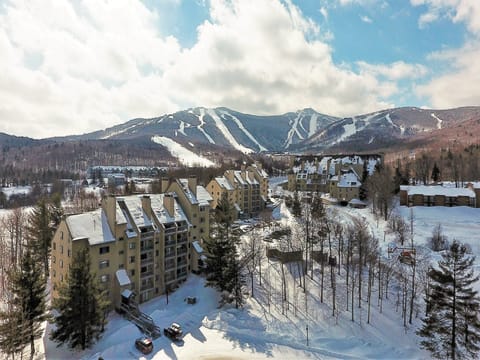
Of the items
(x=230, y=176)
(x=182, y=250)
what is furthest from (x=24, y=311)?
(x=230, y=176)

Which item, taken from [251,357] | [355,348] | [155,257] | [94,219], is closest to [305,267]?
[355,348]

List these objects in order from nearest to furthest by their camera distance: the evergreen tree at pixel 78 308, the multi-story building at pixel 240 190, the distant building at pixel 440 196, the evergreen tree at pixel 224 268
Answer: the evergreen tree at pixel 78 308 → the evergreen tree at pixel 224 268 → the distant building at pixel 440 196 → the multi-story building at pixel 240 190

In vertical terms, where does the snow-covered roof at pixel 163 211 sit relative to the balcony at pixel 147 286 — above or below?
above

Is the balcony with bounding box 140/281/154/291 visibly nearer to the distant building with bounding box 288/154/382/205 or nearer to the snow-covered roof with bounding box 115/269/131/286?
the snow-covered roof with bounding box 115/269/131/286

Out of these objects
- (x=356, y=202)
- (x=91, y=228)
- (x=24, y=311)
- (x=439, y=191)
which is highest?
(x=439, y=191)

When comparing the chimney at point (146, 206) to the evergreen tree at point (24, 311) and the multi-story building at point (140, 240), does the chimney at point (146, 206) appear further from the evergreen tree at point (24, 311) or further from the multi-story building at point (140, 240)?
the evergreen tree at point (24, 311)

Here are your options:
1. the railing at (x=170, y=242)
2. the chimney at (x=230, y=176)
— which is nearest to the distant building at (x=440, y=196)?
the chimney at (x=230, y=176)

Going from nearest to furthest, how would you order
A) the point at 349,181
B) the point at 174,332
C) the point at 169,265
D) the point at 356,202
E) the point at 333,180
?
the point at 174,332 → the point at 169,265 → the point at 356,202 → the point at 349,181 → the point at 333,180

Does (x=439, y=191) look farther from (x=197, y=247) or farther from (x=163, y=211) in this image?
(x=163, y=211)
